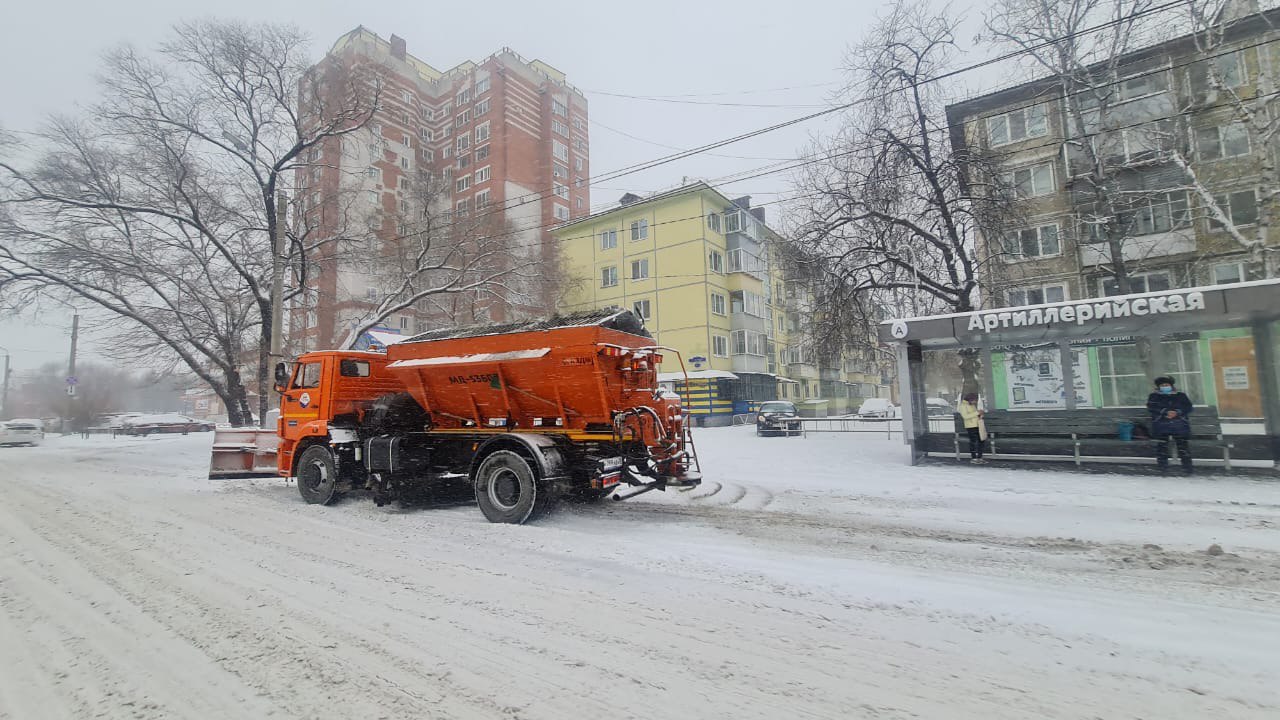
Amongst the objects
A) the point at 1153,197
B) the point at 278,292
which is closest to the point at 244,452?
the point at 278,292

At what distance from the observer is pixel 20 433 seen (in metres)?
26.1

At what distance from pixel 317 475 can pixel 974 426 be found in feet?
41.2

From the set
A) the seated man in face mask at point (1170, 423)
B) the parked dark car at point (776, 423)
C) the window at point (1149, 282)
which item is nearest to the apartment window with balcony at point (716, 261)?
the parked dark car at point (776, 423)

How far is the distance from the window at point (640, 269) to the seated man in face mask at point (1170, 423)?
27.4 meters

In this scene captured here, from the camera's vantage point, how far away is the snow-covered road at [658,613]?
2719mm

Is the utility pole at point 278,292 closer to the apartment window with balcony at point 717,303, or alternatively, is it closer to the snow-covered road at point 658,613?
the snow-covered road at point 658,613

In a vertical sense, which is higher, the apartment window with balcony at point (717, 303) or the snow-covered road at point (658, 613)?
the apartment window with balcony at point (717, 303)

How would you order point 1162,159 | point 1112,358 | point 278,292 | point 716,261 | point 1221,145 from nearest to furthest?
1. point 1112,358
2. point 1162,159
3. point 278,292
4. point 1221,145
5. point 716,261

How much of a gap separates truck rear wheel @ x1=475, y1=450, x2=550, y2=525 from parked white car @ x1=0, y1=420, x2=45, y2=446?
111ft

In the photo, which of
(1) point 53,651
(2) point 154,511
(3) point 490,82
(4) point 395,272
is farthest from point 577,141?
(1) point 53,651

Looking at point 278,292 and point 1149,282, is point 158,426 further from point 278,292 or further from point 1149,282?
point 1149,282

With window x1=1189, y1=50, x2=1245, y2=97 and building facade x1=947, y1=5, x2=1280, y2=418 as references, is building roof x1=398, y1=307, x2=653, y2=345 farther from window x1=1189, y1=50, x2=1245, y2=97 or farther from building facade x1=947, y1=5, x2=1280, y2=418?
window x1=1189, y1=50, x2=1245, y2=97

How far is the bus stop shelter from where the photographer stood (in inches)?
373

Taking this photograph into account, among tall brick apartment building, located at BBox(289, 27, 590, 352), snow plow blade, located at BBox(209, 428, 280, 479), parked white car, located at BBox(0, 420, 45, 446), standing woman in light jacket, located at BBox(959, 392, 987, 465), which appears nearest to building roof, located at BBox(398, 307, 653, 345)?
snow plow blade, located at BBox(209, 428, 280, 479)
